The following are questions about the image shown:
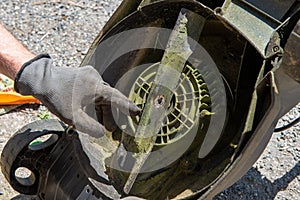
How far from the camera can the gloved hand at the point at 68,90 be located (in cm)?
166

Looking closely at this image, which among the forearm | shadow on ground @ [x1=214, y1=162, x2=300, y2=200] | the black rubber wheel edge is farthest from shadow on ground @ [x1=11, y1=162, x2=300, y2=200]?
the forearm

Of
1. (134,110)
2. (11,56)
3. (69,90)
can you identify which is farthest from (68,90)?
(11,56)

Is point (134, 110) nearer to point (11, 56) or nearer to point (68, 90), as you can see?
point (68, 90)

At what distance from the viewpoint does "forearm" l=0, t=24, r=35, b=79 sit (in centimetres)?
184

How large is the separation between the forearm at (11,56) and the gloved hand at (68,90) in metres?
0.15

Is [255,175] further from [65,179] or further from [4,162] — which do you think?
[4,162]

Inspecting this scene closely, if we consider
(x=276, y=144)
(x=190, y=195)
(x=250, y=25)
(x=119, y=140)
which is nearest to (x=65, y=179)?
(x=119, y=140)

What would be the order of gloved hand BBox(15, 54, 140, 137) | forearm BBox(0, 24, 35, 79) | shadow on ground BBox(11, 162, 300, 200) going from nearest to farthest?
gloved hand BBox(15, 54, 140, 137) → forearm BBox(0, 24, 35, 79) → shadow on ground BBox(11, 162, 300, 200)

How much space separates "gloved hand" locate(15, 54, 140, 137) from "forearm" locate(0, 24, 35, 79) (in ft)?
0.48

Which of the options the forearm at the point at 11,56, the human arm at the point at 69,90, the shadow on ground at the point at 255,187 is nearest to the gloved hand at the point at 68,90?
the human arm at the point at 69,90

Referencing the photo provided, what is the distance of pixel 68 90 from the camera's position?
1.66 m

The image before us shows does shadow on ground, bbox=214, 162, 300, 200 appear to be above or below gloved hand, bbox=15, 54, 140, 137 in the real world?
below

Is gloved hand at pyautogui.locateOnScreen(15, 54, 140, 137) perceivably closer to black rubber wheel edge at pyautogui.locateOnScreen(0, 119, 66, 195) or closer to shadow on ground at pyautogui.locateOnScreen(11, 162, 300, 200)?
black rubber wheel edge at pyautogui.locateOnScreen(0, 119, 66, 195)

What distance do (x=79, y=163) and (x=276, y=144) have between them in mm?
837
